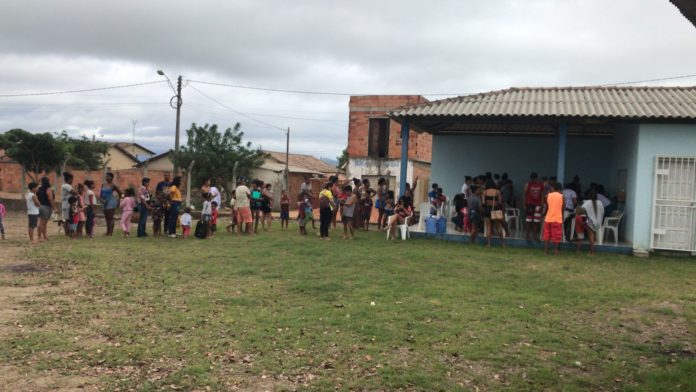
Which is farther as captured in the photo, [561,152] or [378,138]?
[378,138]

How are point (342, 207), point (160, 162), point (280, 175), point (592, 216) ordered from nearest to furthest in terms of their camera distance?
point (592, 216), point (342, 207), point (280, 175), point (160, 162)

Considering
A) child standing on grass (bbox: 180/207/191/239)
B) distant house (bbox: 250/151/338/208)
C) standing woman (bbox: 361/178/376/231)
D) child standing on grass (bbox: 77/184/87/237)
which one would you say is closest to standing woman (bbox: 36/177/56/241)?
child standing on grass (bbox: 77/184/87/237)

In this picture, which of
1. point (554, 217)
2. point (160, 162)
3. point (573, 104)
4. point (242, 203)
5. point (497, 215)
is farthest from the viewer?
point (160, 162)

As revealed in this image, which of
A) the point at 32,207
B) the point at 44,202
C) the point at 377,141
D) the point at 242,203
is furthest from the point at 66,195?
the point at 377,141

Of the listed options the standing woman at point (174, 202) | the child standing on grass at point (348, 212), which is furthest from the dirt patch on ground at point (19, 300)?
the child standing on grass at point (348, 212)

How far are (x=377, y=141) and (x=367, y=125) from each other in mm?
977

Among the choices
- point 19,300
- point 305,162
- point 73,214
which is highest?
point 305,162

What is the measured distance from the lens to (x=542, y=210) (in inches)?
516

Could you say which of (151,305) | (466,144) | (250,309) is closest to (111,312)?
(151,305)

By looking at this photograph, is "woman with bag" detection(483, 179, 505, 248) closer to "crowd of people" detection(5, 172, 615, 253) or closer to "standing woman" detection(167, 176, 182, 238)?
"crowd of people" detection(5, 172, 615, 253)

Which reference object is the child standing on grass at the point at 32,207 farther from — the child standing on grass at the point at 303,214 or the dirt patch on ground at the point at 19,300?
the child standing on grass at the point at 303,214

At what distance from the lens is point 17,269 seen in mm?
9656

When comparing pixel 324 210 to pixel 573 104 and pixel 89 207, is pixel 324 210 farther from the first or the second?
pixel 573 104

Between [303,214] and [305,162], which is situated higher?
[305,162]
